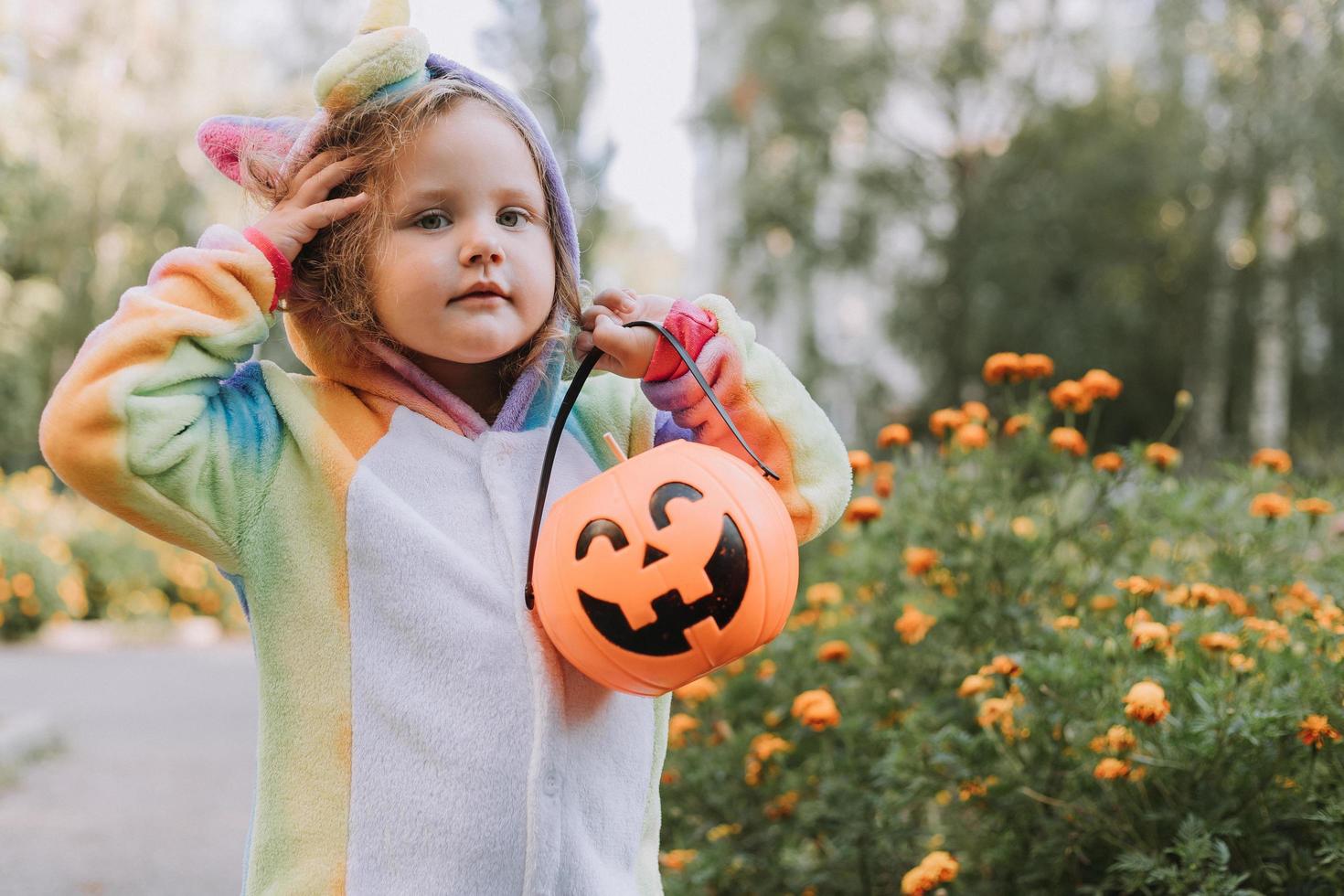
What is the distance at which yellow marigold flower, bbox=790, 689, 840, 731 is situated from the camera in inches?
102

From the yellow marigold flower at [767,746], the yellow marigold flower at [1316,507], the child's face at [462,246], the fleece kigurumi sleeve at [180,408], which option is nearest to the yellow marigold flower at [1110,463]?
the yellow marigold flower at [1316,507]

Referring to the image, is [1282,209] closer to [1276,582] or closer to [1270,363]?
[1270,363]

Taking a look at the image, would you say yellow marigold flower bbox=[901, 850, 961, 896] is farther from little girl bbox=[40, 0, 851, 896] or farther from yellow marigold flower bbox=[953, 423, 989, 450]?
yellow marigold flower bbox=[953, 423, 989, 450]

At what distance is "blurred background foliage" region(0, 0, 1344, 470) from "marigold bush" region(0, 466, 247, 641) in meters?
5.39

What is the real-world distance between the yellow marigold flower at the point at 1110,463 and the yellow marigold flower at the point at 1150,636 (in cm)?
64

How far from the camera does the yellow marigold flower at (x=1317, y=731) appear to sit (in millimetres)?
2080

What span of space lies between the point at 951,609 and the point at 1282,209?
13.1 m

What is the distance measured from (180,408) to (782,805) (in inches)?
75.5

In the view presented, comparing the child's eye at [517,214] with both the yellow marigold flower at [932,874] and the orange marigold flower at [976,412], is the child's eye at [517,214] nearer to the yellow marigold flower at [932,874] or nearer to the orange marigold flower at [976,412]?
the yellow marigold flower at [932,874]

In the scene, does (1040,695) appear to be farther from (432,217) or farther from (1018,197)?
(1018,197)

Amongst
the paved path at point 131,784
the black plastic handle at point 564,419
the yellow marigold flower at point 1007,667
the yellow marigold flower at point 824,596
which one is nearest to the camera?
the black plastic handle at point 564,419

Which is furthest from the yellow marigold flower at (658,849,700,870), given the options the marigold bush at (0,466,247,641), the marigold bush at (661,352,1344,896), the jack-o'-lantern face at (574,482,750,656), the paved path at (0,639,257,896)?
the marigold bush at (0,466,247,641)

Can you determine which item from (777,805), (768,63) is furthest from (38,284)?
(777,805)

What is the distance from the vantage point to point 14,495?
34.6 feet
